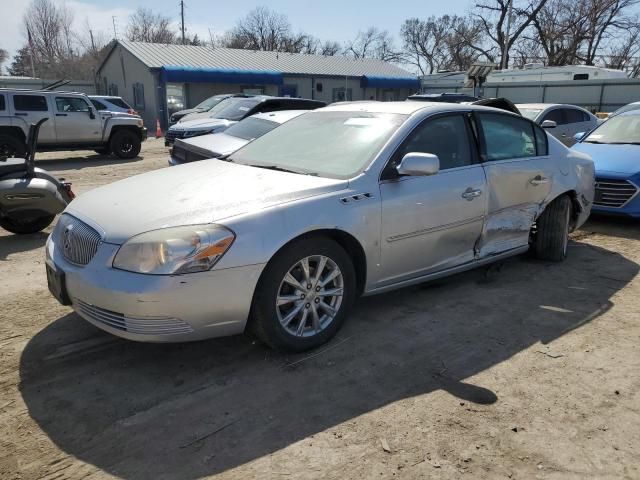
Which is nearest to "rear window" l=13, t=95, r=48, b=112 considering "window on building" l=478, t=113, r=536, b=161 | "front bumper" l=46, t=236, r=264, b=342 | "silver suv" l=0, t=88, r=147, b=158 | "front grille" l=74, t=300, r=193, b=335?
"silver suv" l=0, t=88, r=147, b=158

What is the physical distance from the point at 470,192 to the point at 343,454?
8.07 ft

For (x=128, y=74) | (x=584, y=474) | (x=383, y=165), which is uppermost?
(x=128, y=74)

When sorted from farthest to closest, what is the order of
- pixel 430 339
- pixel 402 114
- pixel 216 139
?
pixel 216 139
pixel 402 114
pixel 430 339

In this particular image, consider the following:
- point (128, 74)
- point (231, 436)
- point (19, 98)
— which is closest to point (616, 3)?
point (128, 74)

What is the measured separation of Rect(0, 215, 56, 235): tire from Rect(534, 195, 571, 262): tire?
545 centimetres

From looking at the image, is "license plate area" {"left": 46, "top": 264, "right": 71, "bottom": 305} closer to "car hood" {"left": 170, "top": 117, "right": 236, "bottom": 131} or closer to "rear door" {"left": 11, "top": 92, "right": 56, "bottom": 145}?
"car hood" {"left": 170, "top": 117, "right": 236, "bottom": 131}

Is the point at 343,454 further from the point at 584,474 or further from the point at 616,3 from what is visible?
the point at 616,3

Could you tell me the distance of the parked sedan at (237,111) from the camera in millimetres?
12117

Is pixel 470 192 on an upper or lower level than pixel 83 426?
upper

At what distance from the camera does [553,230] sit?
534 cm

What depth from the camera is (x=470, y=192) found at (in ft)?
13.9

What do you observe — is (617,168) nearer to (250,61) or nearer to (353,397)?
(353,397)

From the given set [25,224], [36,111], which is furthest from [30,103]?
[25,224]

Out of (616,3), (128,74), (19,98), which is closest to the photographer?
(19,98)
